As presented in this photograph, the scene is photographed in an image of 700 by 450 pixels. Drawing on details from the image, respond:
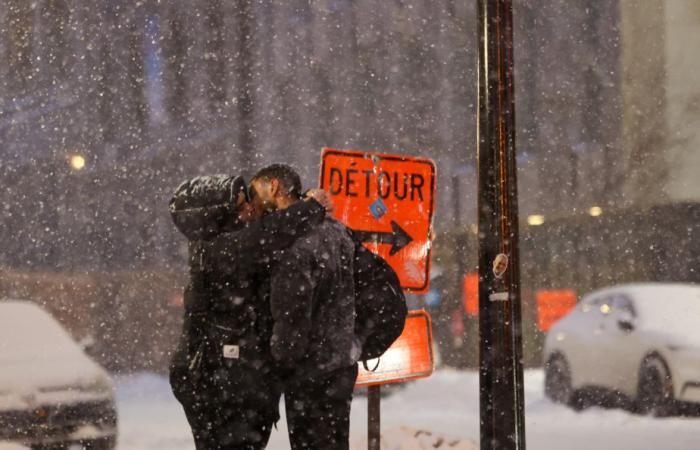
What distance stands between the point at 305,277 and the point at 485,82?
61.6 inches

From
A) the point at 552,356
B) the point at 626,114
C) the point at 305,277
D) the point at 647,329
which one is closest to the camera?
the point at 305,277

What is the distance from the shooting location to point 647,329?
11172 millimetres

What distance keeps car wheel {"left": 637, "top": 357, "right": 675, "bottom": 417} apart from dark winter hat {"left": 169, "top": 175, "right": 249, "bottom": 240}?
7.26 metres

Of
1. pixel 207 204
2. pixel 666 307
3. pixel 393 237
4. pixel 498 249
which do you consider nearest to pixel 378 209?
pixel 393 237

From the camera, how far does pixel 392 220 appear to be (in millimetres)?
6125

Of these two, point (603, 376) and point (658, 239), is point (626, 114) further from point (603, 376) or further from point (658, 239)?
point (603, 376)

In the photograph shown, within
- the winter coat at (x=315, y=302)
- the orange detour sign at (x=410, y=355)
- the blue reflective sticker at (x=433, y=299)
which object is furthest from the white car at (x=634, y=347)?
the blue reflective sticker at (x=433, y=299)

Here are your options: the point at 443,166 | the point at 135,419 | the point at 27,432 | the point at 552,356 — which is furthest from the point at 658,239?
the point at 27,432

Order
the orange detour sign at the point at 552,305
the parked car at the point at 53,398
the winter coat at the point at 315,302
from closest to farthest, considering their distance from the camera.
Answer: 1. the winter coat at the point at 315,302
2. the parked car at the point at 53,398
3. the orange detour sign at the point at 552,305

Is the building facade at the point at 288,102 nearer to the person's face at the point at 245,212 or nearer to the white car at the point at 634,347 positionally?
the white car at the point at 634,347

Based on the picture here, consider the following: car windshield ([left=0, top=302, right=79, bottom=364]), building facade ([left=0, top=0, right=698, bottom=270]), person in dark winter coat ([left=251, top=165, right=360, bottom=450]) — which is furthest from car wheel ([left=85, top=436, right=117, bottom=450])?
building facade ([left=0, top=0, right=698, bottom=270])

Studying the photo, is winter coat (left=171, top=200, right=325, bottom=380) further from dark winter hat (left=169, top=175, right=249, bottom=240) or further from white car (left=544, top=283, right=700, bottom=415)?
white car (left=544, top=283, right=700, bottom=415)

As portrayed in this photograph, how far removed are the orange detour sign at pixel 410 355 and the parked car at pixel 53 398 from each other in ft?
8.28

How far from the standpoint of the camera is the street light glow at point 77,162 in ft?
92.4
